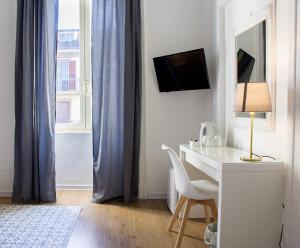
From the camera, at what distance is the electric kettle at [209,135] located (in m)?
2.87

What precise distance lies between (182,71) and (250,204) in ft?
6.25

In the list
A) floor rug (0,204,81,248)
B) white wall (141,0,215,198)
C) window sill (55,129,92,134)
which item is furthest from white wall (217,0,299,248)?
window sill (55,129,92,134)

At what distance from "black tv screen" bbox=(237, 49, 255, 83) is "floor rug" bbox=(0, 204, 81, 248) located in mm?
2021

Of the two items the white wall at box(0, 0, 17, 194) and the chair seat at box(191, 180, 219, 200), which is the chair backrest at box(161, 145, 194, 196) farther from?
the white wall at box(0, 0, 17, 194)

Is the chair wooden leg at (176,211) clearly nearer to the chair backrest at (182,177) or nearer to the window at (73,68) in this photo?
the chair backrest at (182,177)

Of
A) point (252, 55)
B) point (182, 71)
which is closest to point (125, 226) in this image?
point (182, 71)

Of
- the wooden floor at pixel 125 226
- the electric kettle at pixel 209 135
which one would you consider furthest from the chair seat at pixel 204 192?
the electric kettle at pixel 209 135

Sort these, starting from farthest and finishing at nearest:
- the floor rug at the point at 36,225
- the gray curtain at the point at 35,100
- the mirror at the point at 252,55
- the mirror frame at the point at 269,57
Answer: the gray curtain at the point at 35,100 → the floor rug at the point at 36,225 → the mirror at the point at 252,55 → the mirror frame at the point at 269,57

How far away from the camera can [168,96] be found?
12.1 ft

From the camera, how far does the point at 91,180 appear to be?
155 inches

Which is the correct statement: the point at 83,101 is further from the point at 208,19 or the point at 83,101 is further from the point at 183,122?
the point at 208,19

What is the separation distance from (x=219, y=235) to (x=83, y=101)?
259 centimetres

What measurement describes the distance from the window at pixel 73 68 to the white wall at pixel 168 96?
80 cm

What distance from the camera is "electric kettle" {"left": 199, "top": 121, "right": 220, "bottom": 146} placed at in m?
2.87
